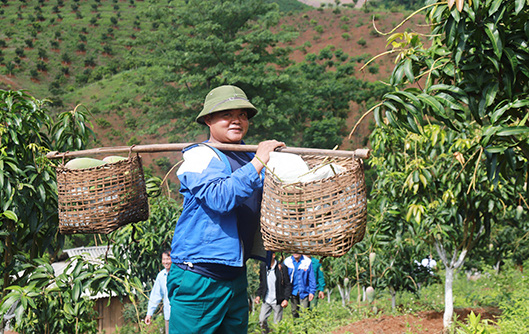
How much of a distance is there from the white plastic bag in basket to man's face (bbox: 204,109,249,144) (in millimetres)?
357

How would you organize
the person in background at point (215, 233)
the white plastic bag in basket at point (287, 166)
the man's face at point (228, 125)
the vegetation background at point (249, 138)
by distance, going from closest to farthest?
the white plastic bag in basket at point (287, 166), the person in background at point (215, 233), the man's face at point (228, 125), the vegetation background at point (249, 138)

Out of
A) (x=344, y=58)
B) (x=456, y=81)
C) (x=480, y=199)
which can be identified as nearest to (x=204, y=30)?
(x=480, y=199)

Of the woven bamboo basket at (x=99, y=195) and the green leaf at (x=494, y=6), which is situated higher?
the green leaf at (x=494, y=6)

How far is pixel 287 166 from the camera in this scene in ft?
6.19

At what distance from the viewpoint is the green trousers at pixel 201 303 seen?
6.98ft

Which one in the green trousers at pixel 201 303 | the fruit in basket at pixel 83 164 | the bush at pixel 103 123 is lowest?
the green trousers at pixel 201 303

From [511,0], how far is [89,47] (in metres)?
68.4

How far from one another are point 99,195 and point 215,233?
0.71 m

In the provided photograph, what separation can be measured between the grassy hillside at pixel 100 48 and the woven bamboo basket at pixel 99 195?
36.4m

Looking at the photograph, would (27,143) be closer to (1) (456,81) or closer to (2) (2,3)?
(1) (456,81)

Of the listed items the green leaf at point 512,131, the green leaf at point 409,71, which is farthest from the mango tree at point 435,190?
the green leaf at point 512,131

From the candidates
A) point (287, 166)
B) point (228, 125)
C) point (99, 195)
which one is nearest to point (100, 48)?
point (99, 195)

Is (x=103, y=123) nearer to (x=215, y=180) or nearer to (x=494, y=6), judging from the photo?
(x=215, y=180)

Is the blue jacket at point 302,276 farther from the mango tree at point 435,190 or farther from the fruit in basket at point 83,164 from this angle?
the fruit in basket at point 83,164
